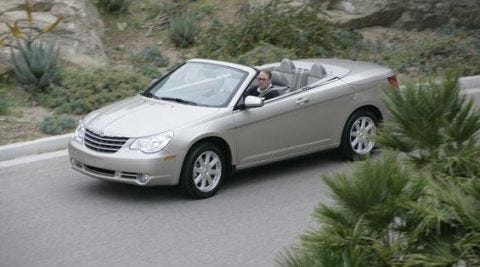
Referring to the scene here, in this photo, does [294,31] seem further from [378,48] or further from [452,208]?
[452,208]

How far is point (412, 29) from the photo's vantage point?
65.1ft

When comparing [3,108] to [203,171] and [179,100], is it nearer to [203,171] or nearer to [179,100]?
[179,100]

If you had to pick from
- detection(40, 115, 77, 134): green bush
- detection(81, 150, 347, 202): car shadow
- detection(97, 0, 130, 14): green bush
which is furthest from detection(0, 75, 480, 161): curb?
detection(97, 0, 130, 14): green bush

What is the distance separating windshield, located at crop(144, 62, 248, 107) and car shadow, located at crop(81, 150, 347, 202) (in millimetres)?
986

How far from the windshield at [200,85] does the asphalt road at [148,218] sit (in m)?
1.00

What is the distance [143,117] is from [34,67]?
13.9 ft

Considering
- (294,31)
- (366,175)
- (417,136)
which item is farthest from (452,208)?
(294,31)

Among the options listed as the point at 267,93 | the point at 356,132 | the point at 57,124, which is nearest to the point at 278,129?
the point at 267,93

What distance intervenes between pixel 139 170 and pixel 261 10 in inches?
320

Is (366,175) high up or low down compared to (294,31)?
up

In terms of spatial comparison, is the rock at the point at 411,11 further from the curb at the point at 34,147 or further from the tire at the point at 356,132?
the tire at the point at 356,132

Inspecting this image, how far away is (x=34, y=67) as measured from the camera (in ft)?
45.5

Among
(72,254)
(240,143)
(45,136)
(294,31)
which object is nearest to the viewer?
(72,254)

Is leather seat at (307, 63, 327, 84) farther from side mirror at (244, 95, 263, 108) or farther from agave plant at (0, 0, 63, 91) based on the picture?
agave plant at (0, 0, 63, 91)
